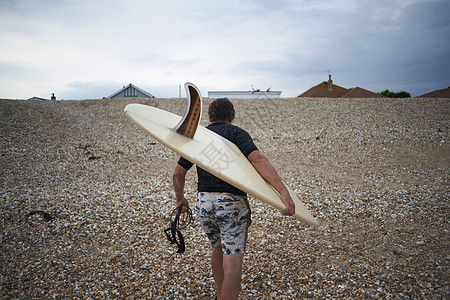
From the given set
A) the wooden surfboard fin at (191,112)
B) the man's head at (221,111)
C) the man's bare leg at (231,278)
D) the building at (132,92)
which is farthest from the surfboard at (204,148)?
the building at (132,92)

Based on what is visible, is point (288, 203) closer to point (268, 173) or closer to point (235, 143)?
point (268, 173)

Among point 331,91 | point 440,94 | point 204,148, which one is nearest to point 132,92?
point 331,91

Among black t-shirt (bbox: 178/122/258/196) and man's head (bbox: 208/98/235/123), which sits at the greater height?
man's head (bbox: 208/98/235/123)

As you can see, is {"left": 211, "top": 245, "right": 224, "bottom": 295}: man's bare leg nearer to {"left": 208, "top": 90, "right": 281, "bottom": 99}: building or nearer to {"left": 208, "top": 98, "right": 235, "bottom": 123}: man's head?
{"left": 208, "top": 98, "right": 235, "bottom": 123}: man's head

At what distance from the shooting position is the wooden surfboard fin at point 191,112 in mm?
2256

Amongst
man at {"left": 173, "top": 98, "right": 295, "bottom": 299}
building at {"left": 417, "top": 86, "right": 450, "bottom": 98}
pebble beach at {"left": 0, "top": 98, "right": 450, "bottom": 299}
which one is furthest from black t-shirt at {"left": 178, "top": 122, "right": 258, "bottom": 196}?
building at {"left": 417, "top": 86, "right": 450, "bottom": 98}

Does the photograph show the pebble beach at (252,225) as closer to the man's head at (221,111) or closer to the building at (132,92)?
the man's head at (221,111)

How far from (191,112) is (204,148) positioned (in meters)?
0.33

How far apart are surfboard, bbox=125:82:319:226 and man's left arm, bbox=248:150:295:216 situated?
0.05m

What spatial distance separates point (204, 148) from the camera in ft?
7.48

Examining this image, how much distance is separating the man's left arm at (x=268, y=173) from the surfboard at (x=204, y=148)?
0.18 ft

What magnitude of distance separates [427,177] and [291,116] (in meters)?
7.97

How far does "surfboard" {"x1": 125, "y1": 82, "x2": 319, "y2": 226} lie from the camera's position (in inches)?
82.2

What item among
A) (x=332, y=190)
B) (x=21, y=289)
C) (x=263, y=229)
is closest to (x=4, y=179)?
(x=21, y=289)
